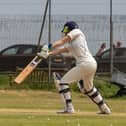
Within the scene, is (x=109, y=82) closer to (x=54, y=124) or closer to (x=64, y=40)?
(x=64, y=40)

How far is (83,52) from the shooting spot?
18.1m

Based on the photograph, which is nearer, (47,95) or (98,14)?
(47,95)

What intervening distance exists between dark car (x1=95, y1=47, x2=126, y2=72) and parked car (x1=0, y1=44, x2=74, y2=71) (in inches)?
49.3

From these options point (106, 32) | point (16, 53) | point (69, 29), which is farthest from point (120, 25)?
point (69, 29)

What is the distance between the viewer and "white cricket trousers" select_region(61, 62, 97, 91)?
707 inches

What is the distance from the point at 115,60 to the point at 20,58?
4318 mm

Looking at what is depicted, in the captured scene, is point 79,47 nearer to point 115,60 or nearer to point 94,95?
point 94,95

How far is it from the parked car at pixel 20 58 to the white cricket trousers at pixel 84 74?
44.8 ft

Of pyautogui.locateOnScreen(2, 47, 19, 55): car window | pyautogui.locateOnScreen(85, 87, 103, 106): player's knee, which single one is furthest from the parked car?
pyautogui.locateOnScreen(85, 87, 103, 106): player's knee

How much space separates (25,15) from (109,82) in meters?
5.85

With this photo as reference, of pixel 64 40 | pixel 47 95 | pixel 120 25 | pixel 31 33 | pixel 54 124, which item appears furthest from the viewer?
pixel 31 33

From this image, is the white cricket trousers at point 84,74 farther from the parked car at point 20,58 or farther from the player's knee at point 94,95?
the parked car at point 20,58

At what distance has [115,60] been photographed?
106 feet

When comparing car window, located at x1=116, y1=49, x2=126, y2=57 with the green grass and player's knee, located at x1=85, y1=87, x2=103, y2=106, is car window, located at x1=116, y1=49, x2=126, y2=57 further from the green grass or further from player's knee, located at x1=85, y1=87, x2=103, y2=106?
player's knee, located at x1=85, y1=87, x2=103, y2=106
